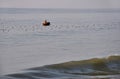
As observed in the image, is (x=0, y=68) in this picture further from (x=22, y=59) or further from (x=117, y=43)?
(x=117, y=43)

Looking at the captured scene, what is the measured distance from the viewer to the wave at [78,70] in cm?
687

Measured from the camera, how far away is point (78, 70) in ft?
25.4

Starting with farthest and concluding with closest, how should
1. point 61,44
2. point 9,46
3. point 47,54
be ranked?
point 61,44, point 9,46, point 47,54

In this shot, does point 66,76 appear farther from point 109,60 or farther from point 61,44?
point 61,44

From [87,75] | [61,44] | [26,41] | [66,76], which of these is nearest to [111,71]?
[87,75]

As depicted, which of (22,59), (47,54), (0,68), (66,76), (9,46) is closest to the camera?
(66,76)

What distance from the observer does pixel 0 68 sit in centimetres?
750

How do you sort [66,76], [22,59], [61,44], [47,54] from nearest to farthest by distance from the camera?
[66,76], [22,59], [47,54], [61,44]

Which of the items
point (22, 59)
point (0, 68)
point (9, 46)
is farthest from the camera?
point (9, 46)

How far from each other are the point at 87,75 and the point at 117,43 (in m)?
4.01

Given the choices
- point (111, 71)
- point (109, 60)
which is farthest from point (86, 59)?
point (111, 71)

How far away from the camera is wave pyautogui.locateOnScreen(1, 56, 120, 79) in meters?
6.87

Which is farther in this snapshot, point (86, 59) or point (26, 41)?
point (26, 41)

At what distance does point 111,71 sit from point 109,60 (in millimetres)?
1077
